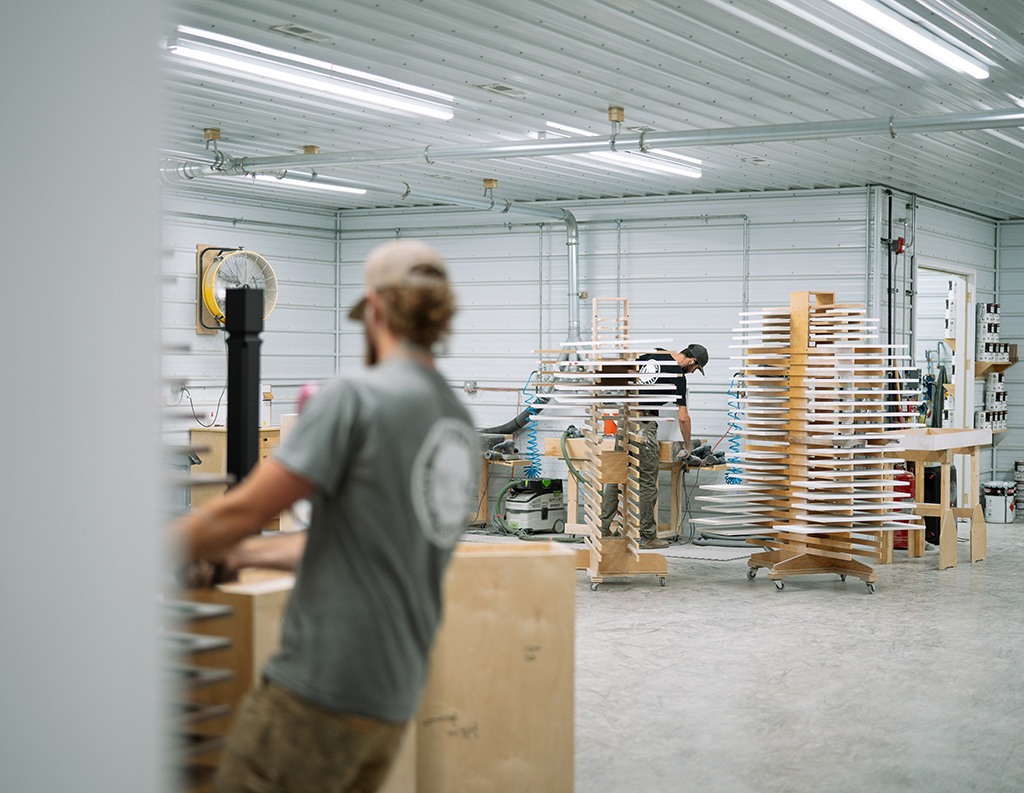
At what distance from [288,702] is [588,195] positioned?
10.0 metres

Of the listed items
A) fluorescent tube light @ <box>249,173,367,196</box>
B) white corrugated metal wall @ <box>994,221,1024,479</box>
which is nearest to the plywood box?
fluorescent tube light @ <box>249,173,367,196</box>

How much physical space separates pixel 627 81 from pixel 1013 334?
8.12 m

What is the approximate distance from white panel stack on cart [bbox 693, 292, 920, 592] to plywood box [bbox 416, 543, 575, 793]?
13.5 ft

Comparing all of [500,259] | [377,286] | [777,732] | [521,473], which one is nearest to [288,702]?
[377,286]

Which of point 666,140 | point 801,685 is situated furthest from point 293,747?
point 666,140

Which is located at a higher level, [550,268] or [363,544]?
[550,268]

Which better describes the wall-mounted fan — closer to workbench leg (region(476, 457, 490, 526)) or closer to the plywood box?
workbench leg (region(476, 457, 490, 526))

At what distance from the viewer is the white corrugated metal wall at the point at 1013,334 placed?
12719mm

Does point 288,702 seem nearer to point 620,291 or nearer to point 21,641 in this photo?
point 21,641

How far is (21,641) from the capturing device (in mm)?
1011

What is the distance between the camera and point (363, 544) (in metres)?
1.70

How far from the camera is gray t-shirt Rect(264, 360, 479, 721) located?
1668 mm

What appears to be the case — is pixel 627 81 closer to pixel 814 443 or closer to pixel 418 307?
pixel 814 443

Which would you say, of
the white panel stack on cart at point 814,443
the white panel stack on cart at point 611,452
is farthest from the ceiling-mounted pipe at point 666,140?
the white panel stack on cart at point 611,452
